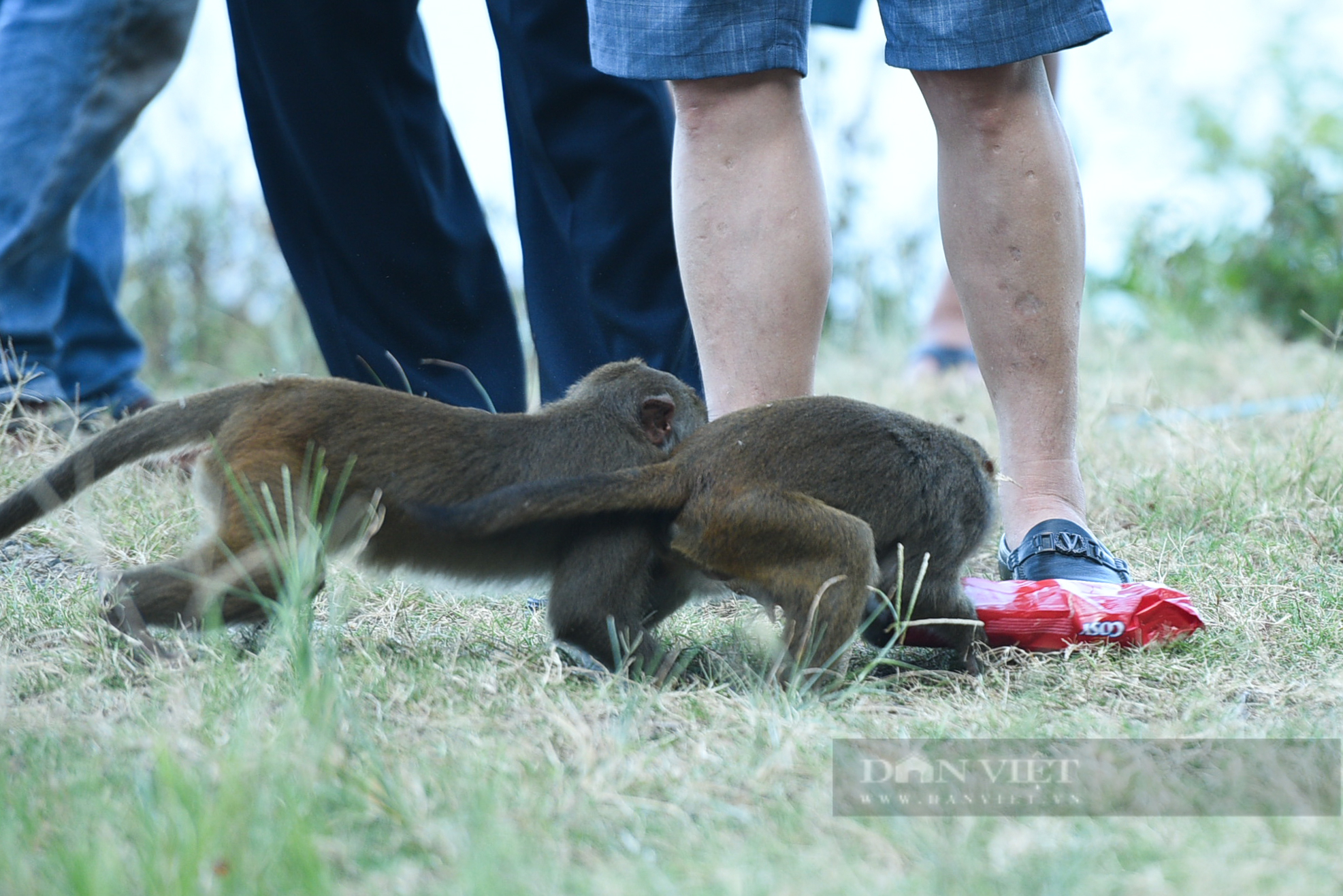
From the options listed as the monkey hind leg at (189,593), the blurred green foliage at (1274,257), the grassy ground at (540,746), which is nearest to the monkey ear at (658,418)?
the grassy ground at (540,746)

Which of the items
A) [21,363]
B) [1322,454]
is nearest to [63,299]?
[21,363]

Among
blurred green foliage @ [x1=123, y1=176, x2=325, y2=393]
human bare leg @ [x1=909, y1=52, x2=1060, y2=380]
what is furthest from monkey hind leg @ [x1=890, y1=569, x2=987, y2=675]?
blurred green foliage @ [x1=123, y1=176, x2=325, y2=393]

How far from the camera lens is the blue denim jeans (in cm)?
366

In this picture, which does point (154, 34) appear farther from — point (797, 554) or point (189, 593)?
point (797, 554)

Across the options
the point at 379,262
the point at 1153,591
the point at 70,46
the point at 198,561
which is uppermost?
the point at 70,46

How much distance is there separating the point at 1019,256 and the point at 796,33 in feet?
2.12

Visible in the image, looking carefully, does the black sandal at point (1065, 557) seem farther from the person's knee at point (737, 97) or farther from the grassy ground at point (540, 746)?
the person's knee at point (737, 97)

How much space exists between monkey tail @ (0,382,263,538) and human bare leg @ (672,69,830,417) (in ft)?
3.04

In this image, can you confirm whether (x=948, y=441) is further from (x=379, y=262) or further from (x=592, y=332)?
(x=379, y=262)

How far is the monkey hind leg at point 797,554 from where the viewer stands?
2086mm

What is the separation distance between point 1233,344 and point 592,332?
461 centimetres

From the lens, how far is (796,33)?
2432 millimetres

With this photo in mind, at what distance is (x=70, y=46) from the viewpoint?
12.0 ft

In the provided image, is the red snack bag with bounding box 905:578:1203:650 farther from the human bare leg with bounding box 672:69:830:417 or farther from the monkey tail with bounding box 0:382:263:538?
the monkey tail with bounding box 0:382:263:538
